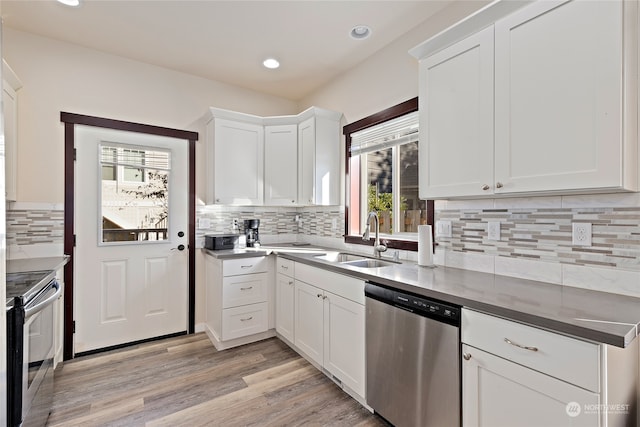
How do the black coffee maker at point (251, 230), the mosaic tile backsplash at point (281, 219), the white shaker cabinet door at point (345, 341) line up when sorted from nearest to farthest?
the white shaker cabinet door at point (345, 341), the mosaic tile backsplash at point (281, 219), the black coffee maker at point (251, 230)

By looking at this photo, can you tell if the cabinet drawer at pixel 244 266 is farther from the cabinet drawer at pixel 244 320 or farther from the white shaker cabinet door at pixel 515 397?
the white shaker cabinet door at pixel 515 397

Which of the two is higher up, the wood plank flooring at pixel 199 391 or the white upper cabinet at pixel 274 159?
the white upper cabinet at pixel 274 159

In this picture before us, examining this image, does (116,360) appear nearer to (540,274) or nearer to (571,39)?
(540,274)

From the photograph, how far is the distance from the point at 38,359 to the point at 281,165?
94.5 inches

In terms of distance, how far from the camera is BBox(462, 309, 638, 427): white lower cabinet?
103 centimetres

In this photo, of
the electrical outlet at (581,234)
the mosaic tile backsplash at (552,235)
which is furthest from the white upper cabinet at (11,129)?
the electrical outlet at (581,234)

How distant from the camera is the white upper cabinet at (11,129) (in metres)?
2.21

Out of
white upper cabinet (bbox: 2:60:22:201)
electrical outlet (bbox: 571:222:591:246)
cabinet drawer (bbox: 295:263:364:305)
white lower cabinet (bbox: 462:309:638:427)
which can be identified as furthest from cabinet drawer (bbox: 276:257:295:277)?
white upper cabinet (bbox: 2:60:22:201)

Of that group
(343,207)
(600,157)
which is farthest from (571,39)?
(343,207)

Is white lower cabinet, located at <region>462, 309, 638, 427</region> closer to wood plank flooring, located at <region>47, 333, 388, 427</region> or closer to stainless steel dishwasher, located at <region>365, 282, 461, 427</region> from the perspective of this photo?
stainless steel dishwasher, located at <region>365, 282, 461, 427</region>

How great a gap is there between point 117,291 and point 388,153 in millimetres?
2799

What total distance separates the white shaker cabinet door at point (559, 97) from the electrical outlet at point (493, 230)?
40 cm

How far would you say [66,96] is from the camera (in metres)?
2.67

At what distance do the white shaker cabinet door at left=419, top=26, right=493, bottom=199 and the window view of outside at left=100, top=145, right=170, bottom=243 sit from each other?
2.50m
